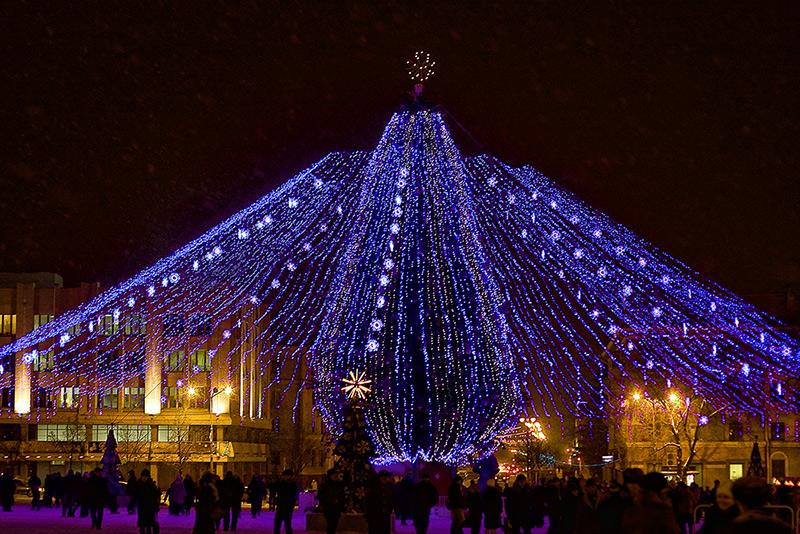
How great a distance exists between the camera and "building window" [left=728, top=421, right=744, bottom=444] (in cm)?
6900

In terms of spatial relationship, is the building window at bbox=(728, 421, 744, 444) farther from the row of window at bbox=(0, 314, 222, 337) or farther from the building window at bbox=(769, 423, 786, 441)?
the row of window at bbox=(0, 314, 222, 337)

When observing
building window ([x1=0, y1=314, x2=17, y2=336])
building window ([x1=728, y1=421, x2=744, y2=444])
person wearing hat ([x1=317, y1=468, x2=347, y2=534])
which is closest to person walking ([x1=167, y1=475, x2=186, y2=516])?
person wearing hat ([x1=317, y1=468, x2=347, y2=534])

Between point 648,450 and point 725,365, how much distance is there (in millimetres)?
20636

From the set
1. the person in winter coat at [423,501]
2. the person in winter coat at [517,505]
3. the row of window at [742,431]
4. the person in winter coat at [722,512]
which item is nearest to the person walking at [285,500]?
the person in winter coat at [423,501]

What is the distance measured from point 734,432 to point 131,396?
122ft

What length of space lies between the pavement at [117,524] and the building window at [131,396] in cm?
3334

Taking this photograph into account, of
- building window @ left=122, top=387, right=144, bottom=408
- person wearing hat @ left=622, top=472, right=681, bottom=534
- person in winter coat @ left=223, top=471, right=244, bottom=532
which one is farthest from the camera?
building window @ left=122, top=387, right=144, bottom=408

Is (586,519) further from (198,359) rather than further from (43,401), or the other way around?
(43,401)

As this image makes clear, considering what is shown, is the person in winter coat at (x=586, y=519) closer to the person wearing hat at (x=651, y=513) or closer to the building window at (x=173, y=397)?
the person wearing hat at (x=651, y=513)

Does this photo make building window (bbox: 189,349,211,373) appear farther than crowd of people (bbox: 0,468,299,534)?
Yes

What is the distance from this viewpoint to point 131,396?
6725 cm

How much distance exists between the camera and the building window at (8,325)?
Answer: 70594 millimetres

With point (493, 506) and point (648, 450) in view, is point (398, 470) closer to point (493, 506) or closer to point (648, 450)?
point (493, 506)

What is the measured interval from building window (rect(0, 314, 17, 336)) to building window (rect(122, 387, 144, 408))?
9173 millimetres
